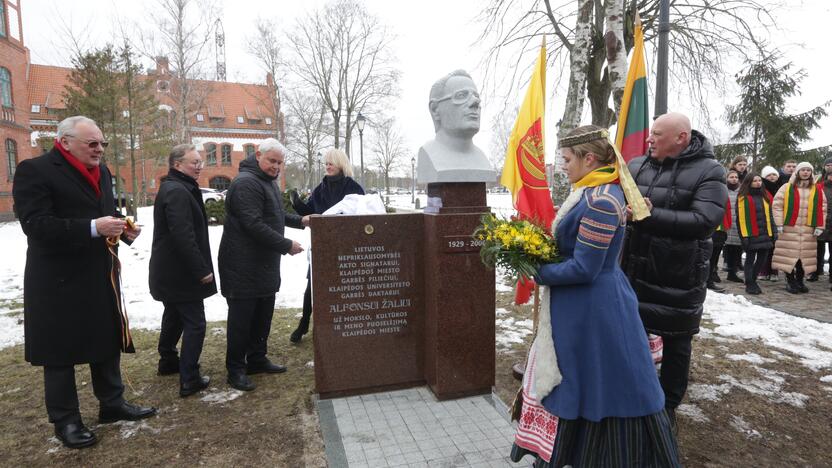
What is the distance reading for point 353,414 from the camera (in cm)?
354

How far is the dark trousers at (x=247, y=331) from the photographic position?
4031 mm

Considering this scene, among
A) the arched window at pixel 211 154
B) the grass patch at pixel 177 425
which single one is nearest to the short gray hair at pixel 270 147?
the grass patch at pixel 177 425

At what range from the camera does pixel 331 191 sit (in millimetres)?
5070

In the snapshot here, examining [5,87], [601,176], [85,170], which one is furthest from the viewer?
[5,87]

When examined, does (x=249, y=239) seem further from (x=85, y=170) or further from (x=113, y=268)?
(x=85, y=170)

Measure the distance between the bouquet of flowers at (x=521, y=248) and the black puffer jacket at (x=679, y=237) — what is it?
1.17 metres

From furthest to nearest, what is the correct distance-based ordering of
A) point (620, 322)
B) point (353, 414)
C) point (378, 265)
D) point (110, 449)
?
point (378, 265)
point (353, 414)
point (110, 449)
point (620, 322)

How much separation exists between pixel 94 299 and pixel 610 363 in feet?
10.8

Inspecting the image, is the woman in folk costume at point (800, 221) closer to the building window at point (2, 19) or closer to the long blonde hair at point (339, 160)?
the long blonde hair at point (339, 160)

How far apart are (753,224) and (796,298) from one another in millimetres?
1271

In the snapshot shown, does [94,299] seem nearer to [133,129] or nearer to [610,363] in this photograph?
[610,363]

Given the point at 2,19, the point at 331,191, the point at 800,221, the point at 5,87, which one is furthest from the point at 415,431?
the point at 2,19

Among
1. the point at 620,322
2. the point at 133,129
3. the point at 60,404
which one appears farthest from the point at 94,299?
the point at 133,129

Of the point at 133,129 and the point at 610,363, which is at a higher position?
the point at 133,129
